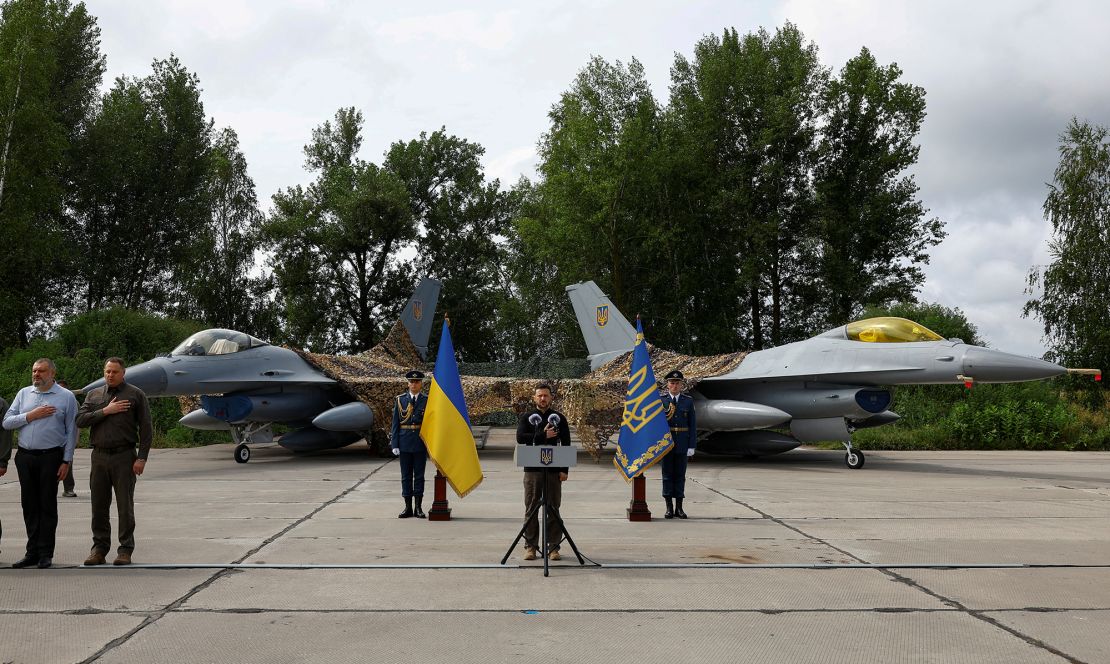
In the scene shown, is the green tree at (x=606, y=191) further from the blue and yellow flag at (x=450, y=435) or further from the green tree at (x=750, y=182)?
the blue and yellow flag at (x=450, y=435)

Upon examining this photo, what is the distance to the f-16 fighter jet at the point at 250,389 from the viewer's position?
14844 mm

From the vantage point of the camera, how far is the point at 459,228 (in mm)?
41750

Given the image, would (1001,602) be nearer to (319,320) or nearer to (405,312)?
(405,312)

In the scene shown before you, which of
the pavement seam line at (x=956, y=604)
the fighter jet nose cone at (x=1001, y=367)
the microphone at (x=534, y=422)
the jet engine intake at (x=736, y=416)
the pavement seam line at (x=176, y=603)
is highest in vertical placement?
the fighter jet nose cone at (x=1001, y=367)

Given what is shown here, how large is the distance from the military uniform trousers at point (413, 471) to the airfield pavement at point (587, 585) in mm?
481

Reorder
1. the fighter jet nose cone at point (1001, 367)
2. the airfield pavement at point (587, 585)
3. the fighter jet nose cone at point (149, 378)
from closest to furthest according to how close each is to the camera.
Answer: the airfield pavement at point (587, 585) < the fighter jet nose cone at point (1001, 367) < the fighter jet nose cone at point (149, 378)

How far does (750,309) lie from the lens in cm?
3678

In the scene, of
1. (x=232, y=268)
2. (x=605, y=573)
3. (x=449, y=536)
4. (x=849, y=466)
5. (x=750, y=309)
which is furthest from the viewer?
(x=232, y=268)

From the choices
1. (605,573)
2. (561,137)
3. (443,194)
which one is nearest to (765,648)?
(605,573)

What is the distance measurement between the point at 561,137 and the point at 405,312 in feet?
59.8

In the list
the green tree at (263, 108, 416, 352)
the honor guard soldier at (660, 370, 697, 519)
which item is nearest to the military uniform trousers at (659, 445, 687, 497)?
the honor guard soldier at (660, 370, 697, 519)

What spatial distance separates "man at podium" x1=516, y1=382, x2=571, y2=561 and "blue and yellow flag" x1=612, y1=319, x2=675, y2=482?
2.13 metres

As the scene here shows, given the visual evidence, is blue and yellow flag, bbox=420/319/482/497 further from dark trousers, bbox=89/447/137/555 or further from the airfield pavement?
dark trousers, bbox=89/447/137/555

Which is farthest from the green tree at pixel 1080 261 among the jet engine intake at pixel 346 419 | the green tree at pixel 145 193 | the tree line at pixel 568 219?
the green tree at pixel 145 193
